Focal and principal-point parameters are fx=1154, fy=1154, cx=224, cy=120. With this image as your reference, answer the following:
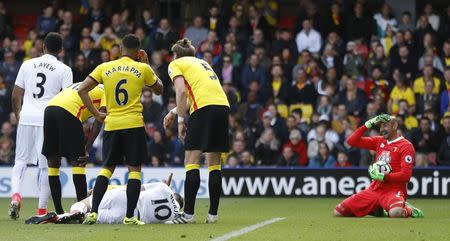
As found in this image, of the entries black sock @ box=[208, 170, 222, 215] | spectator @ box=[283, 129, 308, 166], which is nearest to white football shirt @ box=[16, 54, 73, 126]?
black sock @ box=[208, 170, 222, 215]

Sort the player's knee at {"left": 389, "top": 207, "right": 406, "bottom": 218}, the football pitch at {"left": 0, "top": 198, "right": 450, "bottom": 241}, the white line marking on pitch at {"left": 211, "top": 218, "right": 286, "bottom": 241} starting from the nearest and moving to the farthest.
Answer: the white line marking on pitch at {"left": 211, "top": 218, "right": 286, "bottom": 241} < the football pitch at {"left": 0, "top": 198, "right": 450, "bottom": 241} < the player's knee at {"left": 389, "top": 207, "right": 406, "bottom": 218}

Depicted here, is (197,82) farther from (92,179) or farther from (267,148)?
(267,148)

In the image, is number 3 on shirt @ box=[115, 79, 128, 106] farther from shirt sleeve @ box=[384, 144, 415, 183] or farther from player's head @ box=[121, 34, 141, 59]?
shirt sleeve @ box=[384, 144, 415, 183]

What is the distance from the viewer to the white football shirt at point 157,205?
1262 cm

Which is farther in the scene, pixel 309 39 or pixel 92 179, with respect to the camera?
pixel 309 39

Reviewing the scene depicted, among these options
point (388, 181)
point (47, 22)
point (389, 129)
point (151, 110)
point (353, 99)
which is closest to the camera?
point (388, 181)

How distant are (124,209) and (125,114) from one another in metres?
1.14

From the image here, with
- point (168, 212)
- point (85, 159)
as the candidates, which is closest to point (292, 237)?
point (168, 212)

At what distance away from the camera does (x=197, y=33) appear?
24844 mm

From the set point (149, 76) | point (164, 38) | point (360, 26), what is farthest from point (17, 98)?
point (360, 26)

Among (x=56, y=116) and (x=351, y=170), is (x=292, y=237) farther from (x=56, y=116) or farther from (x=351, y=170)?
(x=351, y=170)

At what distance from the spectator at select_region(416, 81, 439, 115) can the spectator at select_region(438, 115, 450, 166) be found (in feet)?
2.68

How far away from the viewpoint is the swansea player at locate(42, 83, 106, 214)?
519 inches

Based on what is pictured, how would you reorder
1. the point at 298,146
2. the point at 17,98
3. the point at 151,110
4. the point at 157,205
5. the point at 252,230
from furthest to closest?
the point at 151,110 → the point at 298,146 → the point at 17,98 → the point at 157,205 → the point at 252,230
